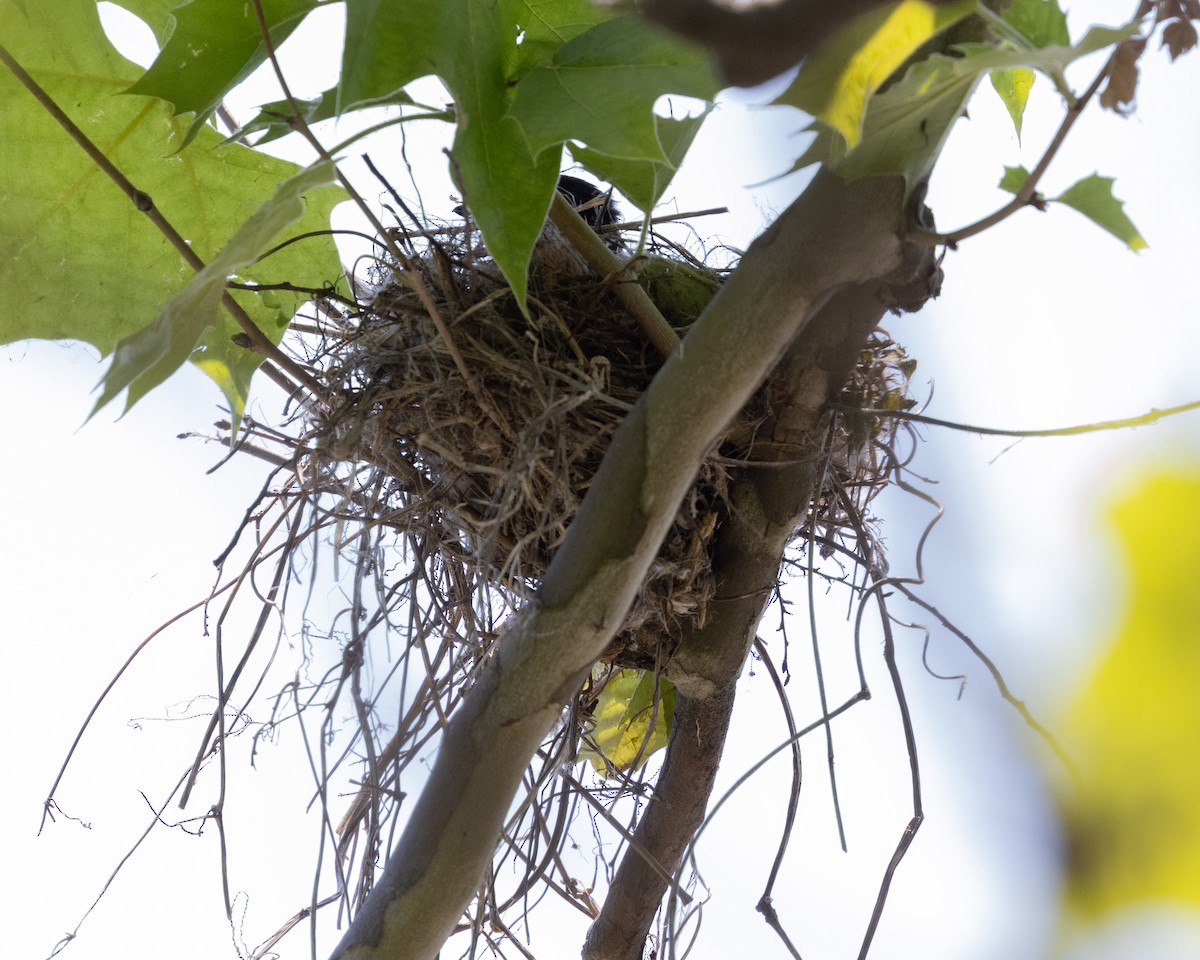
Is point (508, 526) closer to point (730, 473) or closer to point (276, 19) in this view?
point (730, 473)

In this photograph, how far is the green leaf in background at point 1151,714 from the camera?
4.9 inches

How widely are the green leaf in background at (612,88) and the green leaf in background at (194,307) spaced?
94 mm

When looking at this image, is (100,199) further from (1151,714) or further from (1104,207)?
(1151,714)

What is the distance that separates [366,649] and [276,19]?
38cm

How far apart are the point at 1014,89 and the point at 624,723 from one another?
53 cm

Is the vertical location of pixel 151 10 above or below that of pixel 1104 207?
above

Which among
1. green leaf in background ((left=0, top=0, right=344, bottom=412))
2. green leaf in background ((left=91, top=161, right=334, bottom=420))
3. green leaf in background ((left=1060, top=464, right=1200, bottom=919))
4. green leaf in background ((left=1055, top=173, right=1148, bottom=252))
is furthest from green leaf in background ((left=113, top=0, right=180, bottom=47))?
green leaf in background ((left=1060, top=464, right=1200, bottom=919))

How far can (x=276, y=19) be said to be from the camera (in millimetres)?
543

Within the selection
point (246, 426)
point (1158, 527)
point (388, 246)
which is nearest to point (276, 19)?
point (388, 246)

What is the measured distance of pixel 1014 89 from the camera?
599 millimetres

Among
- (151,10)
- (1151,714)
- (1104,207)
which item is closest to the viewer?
(1151,714)

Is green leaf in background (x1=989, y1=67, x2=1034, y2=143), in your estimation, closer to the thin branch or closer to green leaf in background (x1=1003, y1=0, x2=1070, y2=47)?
green leaf in background (x1=1003, y1=0, x2=1070, y2=47)

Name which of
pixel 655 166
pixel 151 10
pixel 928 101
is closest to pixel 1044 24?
pixel 928 101

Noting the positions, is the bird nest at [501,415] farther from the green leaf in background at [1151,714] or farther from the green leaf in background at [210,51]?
the green leaf in background at [1151,714]
